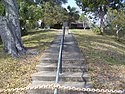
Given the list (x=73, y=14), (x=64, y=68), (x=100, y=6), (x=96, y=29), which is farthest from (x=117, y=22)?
(x=73, y=14)

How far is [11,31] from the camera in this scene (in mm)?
7969

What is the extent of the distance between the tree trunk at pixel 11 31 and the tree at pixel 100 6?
13.3 meters

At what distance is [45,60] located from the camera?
6.73m

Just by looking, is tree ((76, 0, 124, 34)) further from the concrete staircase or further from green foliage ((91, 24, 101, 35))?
the concrete staircase

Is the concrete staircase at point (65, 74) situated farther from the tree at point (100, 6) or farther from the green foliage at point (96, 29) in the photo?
the tree at point (100, 6)

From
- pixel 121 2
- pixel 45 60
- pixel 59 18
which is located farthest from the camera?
pixel 59 18

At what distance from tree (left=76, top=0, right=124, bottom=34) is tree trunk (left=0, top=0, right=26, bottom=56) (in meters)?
13.3

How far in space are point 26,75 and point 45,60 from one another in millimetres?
1111

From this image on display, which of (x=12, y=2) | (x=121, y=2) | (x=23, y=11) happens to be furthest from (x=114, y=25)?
(x=12, y=2)

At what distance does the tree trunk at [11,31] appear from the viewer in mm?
7863

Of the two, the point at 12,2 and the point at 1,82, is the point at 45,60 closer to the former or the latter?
the point at 1,82

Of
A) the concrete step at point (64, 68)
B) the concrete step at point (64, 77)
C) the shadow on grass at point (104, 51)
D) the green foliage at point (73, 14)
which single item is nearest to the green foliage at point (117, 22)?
the shadow on grass at point (104, 51)

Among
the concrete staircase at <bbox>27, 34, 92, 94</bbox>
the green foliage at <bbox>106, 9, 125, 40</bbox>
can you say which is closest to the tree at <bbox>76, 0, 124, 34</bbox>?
the green foliage at <bbox>106, 9, 125, 40</bbox>

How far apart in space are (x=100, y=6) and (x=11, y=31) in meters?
15.0
